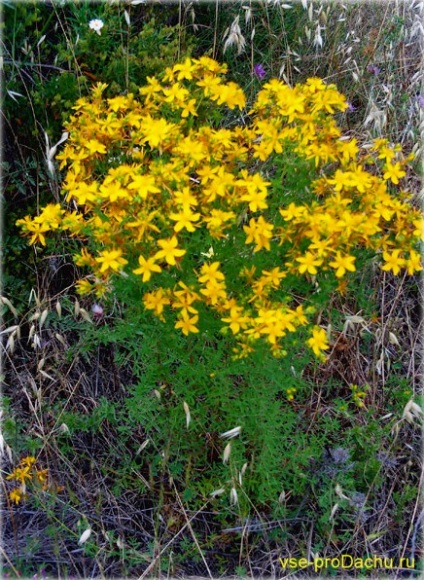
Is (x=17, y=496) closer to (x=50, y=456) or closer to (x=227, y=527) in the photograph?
(x=50, y=456)

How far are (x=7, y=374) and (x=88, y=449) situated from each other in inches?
18.3

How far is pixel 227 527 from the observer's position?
2.34m

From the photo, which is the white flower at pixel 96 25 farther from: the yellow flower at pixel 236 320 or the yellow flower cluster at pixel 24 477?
the yellow flower cluster at pixel 24 477

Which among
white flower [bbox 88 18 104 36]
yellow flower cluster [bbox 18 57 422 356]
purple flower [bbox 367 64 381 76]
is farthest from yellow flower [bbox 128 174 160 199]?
purple flower [bbox 367 64 381 76]

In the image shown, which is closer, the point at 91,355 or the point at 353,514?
the point at 353,514

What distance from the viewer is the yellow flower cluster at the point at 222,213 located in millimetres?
1780

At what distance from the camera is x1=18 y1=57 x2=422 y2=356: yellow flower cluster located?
1.78 metres

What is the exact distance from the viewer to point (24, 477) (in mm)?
2273

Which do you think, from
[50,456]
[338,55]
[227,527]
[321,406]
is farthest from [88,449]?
[338,55]

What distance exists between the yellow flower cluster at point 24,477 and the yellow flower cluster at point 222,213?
70cm

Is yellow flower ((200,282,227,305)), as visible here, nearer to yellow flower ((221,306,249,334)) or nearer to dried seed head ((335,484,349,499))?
yellow flower ((221,306,249,334))

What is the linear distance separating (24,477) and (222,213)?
113 centimetres

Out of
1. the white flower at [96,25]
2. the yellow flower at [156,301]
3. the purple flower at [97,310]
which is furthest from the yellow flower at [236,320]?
the white flower at [96,25]

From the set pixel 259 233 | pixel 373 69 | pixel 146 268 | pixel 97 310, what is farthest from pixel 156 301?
pixel 373 69
